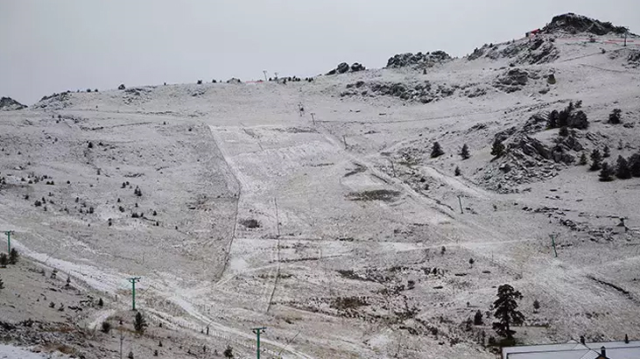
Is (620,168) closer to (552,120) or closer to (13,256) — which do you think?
(552,120)

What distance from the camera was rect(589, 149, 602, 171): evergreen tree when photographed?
3834cm

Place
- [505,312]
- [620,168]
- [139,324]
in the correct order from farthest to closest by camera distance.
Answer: [620,168]
[505,312]
[139,324]

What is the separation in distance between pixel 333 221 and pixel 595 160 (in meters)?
17.0

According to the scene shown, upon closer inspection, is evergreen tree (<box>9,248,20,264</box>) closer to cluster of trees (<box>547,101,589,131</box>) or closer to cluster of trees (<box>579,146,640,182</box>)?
cluster of trees (<box>579,146,640,182</box>)

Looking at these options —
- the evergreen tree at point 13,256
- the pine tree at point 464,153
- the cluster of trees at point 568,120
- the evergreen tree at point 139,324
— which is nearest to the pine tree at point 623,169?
the cluster of trees at point 568,120

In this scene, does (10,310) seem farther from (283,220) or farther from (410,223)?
(410,223)

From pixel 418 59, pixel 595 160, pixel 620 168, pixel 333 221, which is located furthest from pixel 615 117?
pixel 418 59

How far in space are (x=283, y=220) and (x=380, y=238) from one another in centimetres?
634

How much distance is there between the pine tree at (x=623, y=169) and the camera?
36.8m

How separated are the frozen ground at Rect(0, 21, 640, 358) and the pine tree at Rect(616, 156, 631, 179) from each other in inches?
24.5

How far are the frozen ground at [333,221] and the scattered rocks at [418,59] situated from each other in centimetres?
2032

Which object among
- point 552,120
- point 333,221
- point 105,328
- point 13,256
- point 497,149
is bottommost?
point 333,221

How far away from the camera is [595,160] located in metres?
38.8

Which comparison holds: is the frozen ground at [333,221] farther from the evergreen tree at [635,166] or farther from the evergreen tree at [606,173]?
the evergreen tree at [635,166]
